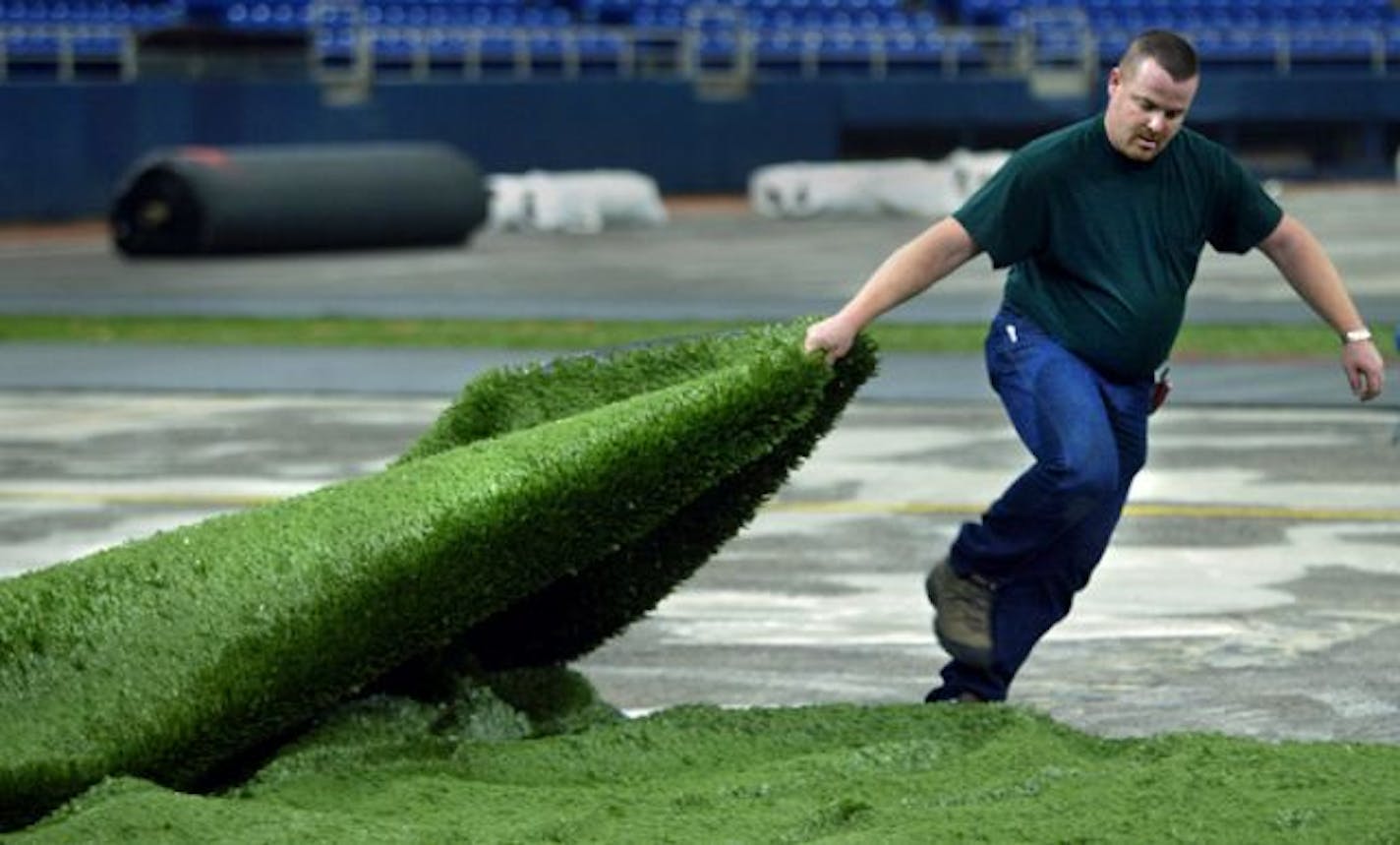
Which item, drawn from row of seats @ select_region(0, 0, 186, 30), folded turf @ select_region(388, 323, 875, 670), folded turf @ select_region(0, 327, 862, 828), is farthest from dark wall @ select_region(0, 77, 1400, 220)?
folded turf @ select_region(0, 327, 862, 828)

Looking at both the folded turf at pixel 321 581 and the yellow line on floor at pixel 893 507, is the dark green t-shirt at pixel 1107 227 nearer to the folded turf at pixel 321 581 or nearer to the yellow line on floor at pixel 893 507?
the folded turf at pixel 321 581

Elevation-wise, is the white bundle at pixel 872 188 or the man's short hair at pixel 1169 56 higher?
the man's short hair at pixel 1169 56

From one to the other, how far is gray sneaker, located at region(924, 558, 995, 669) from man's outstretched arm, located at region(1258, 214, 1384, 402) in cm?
101

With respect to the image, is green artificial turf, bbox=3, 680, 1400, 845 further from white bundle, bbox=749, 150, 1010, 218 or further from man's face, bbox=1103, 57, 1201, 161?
white bundle, bbox=749, 150, 1010, 218

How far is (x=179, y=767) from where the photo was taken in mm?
6637

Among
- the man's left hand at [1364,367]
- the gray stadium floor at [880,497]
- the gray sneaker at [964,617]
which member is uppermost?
the man's left hand at [1364,367]

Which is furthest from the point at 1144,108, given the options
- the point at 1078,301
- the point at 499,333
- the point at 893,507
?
the point at 499,333

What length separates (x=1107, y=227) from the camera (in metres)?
7.65

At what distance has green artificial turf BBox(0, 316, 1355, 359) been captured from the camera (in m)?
19.3

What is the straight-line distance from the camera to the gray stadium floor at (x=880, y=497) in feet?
28.7

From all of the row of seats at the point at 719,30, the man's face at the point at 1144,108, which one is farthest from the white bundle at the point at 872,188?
the man's face at the point at 1144,108

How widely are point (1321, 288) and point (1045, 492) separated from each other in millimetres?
930

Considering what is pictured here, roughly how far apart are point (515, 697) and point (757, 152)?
3494 centimetres

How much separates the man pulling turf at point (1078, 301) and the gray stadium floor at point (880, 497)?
0.51m
